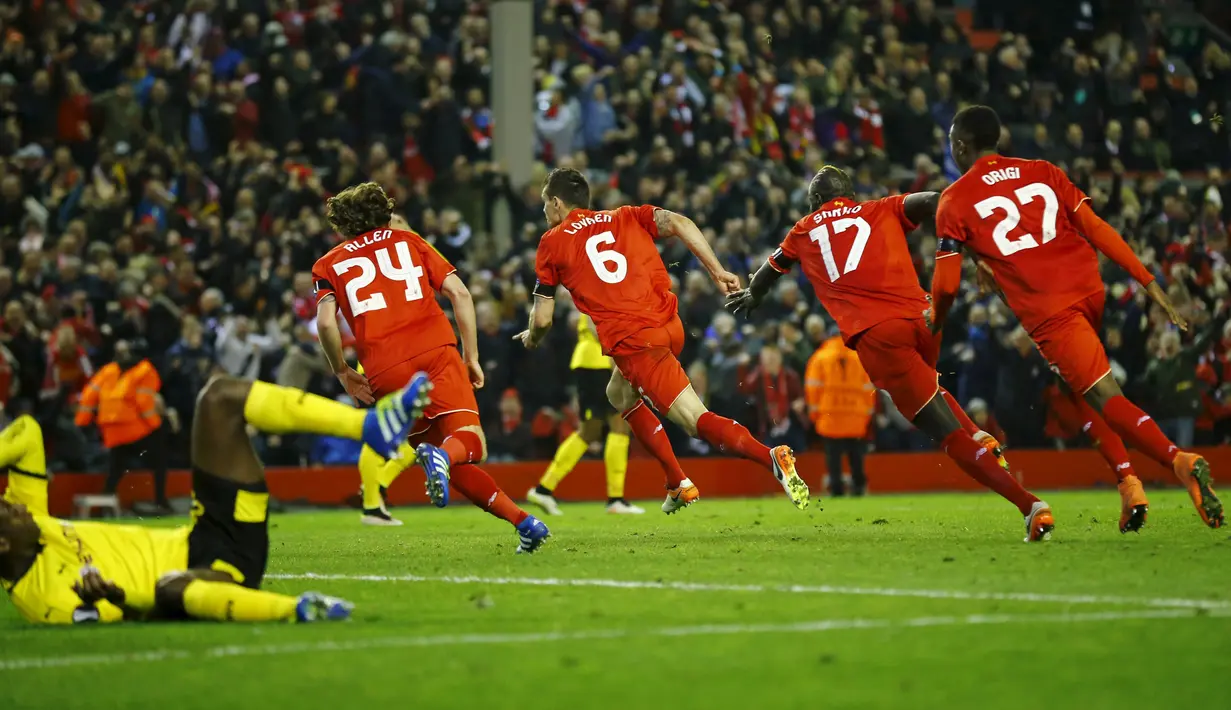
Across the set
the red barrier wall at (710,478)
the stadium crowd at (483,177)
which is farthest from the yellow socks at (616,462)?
the stadium crowd at (483,177)

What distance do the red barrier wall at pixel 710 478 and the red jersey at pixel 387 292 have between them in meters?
9.79

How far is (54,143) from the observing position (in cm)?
2164

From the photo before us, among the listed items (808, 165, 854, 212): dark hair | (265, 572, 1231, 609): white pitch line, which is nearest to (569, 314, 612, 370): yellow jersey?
(808, 165, 854, 212): dark hair

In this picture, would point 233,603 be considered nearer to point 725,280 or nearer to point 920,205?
point 725,280

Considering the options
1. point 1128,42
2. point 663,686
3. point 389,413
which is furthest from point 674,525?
point 1128,42

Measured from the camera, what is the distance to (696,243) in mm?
11664

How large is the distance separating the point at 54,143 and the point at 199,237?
7.60 feet

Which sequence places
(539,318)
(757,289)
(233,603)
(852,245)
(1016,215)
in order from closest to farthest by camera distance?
(233,603), (1016,215), (852,245), (757,289), (539,318)

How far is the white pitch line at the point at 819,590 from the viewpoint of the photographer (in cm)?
710

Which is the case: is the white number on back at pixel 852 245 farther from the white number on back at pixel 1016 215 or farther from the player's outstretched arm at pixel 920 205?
the white number on back at pixel 1016 215

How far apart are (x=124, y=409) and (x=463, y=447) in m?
9.74

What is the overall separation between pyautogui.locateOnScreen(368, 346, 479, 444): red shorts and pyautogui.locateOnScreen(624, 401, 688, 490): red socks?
6.70 ft

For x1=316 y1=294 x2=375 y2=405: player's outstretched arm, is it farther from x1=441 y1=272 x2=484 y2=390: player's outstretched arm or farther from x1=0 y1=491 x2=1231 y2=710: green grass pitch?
x1=0 y1=491 x2=1231 y2=710: green grass pitch

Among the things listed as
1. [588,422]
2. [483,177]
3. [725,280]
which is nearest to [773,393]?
[483,177]
